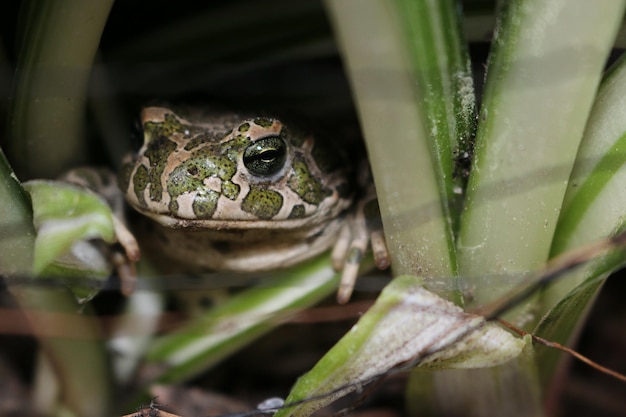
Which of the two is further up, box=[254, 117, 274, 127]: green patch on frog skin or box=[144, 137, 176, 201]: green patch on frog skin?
box=[254, 117, 274, 127]: green patch on frog skin

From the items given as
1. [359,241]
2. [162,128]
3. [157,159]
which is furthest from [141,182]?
[359,241]

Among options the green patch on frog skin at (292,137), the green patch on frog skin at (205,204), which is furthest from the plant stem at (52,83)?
the green patch on frog skin at (292,137)

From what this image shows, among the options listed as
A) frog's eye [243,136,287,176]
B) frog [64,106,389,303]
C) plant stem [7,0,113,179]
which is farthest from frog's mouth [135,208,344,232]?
plant stem [7,0,113,179]

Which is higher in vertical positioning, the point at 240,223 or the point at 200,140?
the point at 200,140

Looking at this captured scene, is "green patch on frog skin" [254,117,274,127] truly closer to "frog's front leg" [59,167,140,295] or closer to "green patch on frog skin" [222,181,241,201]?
"green patch on frog skin" [222,181,241,201]

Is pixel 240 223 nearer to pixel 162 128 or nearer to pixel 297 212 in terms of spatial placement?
pixel 297 212

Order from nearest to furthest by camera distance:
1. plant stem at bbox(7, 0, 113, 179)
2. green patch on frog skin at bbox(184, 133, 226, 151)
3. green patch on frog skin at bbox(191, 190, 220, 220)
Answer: plant stem at bbox(7, 0, 113, 179) < green patch on frog skin at bbox(191, 190, 220, 220) < green patch on frog skin at bbox(184, 133, 226, 151)

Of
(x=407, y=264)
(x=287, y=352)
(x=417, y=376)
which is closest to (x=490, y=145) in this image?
(x=407, y=264)
